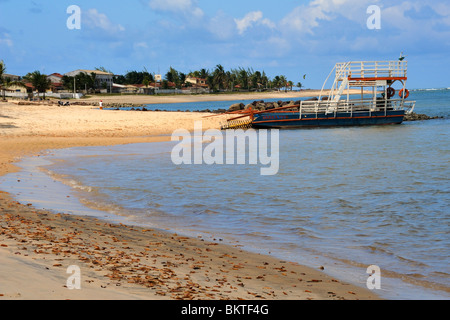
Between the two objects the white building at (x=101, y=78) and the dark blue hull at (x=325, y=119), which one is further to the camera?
the white building at (x=101, y=78)

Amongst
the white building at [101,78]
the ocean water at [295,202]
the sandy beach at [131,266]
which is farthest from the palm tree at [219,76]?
the sandy beach at [131,266]

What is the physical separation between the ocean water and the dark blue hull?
17.3 metres

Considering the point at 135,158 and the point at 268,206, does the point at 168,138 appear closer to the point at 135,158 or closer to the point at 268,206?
the point at 135,158

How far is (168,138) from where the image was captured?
34.0 meters

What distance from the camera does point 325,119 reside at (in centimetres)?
4488

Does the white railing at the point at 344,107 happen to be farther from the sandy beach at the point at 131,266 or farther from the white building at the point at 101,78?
the white building at the point at 101,78

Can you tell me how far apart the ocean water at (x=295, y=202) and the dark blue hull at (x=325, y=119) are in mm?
17333

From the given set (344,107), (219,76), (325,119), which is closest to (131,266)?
(325,119)

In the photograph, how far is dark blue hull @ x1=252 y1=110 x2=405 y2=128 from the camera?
4362 cm

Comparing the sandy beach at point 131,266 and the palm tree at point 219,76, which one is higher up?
the palm tree at point 219,76

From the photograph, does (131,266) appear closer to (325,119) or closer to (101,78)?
(325,119)

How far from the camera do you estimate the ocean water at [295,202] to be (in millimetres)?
8906

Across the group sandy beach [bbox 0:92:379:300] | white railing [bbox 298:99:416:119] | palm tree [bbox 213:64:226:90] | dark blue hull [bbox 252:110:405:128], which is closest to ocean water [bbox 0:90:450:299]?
sandy beach [bbox 0:92:379:300]

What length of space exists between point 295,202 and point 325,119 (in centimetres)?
3188
